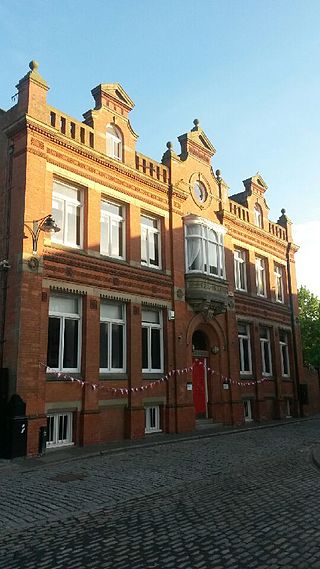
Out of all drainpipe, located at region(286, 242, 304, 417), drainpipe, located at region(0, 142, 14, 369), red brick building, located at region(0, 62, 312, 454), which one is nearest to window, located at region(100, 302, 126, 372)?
red brick building, located at region(0, 62, 312, 454)

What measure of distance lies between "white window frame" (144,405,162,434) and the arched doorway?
2.76 meters

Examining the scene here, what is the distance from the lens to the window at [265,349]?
25.0 meters

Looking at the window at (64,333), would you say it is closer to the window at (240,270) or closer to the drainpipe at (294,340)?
the window at (240,270)

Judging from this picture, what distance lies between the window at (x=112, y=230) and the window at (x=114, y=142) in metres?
1.91

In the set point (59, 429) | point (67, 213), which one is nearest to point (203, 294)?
point (67, 213)

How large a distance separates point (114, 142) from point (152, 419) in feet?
34.3

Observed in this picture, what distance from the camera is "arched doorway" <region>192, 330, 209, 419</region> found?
2031cm

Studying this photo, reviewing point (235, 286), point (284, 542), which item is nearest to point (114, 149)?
point (235, 286)

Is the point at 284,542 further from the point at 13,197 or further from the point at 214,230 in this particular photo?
the point at 214,230

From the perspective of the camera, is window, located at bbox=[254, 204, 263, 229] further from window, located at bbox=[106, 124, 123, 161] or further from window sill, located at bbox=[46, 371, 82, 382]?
window sill, located at bbox=[46, 371, 82, 382]

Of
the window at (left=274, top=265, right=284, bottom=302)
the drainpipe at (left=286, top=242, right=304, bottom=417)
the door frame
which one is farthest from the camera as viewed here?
the window at (left=274, top=265, right=284, bottom=302)

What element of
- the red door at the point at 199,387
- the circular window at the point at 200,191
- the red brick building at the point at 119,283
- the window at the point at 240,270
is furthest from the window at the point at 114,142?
the red door at the point at 199,387

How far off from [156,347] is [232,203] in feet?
30.8

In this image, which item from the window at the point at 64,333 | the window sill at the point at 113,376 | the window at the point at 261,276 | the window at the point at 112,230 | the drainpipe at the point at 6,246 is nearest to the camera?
the drainpipe at the point at 6,246
